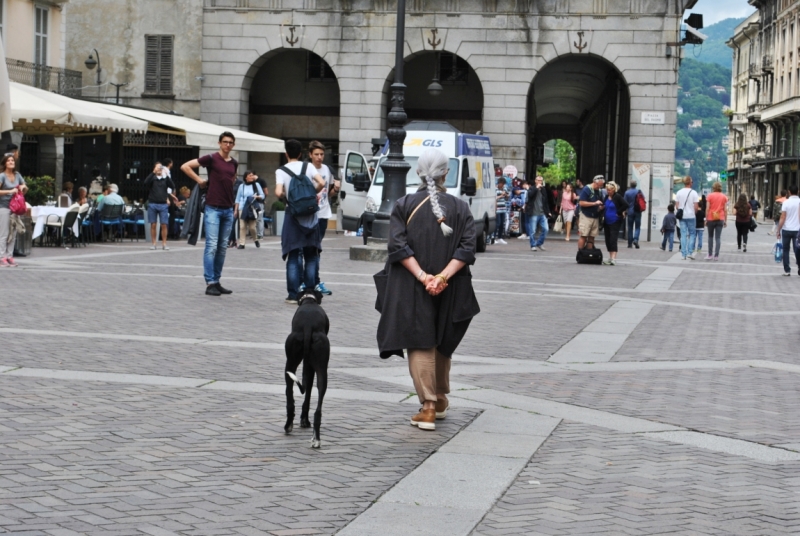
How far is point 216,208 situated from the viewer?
576 inches

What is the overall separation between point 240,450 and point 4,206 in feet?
44.0

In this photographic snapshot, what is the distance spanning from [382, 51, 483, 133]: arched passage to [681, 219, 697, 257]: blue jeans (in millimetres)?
14531

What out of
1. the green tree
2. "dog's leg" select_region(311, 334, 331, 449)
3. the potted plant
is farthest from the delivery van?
the green tree

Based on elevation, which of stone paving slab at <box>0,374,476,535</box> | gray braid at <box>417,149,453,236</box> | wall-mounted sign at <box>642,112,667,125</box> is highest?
wall-mounted sign at <box>642,112,667,125</box>

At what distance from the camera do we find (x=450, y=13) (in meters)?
37.5

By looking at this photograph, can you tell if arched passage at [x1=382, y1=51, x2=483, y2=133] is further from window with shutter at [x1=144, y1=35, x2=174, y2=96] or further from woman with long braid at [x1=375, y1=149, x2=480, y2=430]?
woman with long braid at [x1=375, y1=149, x2=480, y2=430]

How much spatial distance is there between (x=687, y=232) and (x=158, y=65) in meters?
19.1

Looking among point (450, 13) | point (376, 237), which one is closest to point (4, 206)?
point (376, 237)

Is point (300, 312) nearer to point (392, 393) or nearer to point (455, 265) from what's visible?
point (455, 265)

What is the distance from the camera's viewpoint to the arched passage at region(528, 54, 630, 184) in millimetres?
40941

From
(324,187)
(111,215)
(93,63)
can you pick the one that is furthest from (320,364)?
(93,63)

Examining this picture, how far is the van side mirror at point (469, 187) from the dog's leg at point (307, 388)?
18748 mm

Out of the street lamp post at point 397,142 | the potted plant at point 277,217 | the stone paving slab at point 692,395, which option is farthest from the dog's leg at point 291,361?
the potted plant at point 277,217

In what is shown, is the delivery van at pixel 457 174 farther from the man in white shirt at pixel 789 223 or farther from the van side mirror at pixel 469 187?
the man in white shirt at pixel 789 223
